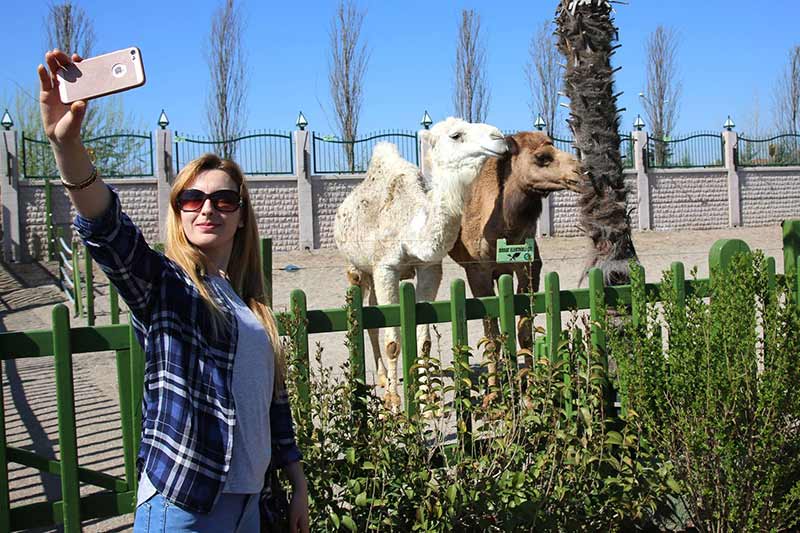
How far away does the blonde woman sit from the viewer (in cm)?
174

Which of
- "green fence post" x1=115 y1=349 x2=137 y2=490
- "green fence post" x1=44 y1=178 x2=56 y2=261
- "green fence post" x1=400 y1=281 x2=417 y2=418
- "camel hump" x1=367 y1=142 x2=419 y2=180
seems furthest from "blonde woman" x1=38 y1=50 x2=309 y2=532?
"green fence post" x1=44 y1=178 x2=56 y2=261

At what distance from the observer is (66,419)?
297 cm

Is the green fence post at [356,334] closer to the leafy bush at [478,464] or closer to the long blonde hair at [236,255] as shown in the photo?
the leafy bush at [478,464]

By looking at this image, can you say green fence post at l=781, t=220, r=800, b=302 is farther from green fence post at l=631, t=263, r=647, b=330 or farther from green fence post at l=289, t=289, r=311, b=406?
green fence post at l=289, t=289, r=311, b=406

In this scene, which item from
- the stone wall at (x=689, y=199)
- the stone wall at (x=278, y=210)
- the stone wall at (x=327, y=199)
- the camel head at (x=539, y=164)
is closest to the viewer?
the camel head at (x=539, y=164)

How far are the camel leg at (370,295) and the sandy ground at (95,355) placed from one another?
1.82 ft

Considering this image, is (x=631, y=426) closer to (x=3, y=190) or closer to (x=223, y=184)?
(x=223, y=184)

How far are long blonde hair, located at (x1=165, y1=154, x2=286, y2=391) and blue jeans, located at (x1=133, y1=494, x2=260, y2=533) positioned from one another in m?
0.41

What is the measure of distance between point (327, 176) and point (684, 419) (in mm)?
19116

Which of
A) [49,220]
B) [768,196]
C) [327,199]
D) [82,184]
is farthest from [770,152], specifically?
[82,184]

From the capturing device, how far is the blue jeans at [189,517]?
5.97ft

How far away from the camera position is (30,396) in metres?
7.08

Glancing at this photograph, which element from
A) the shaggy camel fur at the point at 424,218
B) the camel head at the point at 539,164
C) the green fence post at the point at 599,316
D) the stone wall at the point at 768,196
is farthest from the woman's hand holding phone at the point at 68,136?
the stone wall at the point at 768,196

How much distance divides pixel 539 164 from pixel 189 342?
5501 millimetres
